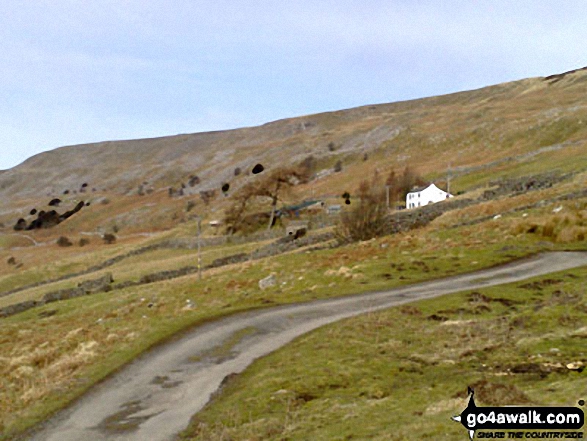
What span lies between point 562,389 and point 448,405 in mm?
2540

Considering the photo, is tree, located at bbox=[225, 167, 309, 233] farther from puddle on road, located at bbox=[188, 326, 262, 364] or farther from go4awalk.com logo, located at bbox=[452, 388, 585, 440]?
go4awalk.com logo, located at bbox=[452, 388, 585, 440]

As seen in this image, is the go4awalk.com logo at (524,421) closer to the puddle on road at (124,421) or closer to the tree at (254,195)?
the puddle on road at (124,421)

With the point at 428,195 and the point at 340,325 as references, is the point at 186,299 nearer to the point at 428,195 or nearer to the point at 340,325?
the point at 340,325

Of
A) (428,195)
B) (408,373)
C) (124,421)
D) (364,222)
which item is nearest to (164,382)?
(124,421)

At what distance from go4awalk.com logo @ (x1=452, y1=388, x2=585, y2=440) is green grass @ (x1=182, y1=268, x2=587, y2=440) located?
0.39m

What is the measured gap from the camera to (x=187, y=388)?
58.3 ft

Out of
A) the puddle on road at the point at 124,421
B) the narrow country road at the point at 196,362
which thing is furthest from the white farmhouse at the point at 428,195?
the puddle on road at the point at 124,421

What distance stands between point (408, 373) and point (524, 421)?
21.3 feet

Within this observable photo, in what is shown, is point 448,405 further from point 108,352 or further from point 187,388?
point 108,352

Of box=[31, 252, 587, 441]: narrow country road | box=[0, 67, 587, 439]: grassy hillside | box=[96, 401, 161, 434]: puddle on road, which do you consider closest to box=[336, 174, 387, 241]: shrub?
box=[0, 67, 587, 439]: grassy hillside

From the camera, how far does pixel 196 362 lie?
20.6 metres

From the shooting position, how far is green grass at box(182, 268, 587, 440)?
12094 millimetres

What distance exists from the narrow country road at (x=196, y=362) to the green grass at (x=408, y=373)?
3.54 feet

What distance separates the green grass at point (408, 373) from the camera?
12.1 m
